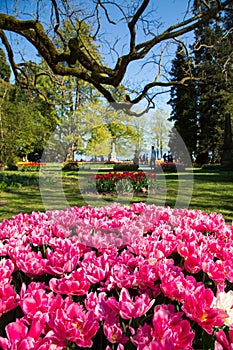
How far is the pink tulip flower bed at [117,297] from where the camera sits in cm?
93

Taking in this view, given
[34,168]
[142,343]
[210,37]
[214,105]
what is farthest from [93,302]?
[214,105]

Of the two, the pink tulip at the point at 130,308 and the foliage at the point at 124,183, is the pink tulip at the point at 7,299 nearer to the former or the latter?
the pink tulip at the point at 130,308

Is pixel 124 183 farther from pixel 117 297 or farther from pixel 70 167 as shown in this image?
pixel 70 167

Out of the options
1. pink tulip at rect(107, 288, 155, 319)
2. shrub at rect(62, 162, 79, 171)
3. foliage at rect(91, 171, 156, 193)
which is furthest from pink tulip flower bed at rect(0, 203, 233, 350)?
shrub at rect(62, 162, 79, 171)

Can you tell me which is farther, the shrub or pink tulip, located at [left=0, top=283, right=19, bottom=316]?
the shrub

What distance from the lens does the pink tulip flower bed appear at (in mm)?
926

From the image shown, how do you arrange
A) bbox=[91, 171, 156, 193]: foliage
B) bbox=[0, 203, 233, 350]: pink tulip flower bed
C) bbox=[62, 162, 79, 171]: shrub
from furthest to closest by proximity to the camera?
bbox=[62, 162, 79, 171]: shrub → bbox=[91, 171, 156, 193]: foliage → bbox=[0, 203, 233, 350]: pink tulip flower bed

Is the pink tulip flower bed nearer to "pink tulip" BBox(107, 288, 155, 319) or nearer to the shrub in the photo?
"pink tulip" BBox(107, 288, 155, 319)

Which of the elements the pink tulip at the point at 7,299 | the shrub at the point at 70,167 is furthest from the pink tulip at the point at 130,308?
the shrub at the point at 70,167

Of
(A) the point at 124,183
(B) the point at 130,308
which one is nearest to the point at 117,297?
(B) the point at 130,308

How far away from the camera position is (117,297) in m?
Result: 1.28

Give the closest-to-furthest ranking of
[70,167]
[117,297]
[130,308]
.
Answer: [130,308] < [117,297] < [70,167]

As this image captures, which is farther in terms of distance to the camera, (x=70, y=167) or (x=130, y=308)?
(x=70, y=167)

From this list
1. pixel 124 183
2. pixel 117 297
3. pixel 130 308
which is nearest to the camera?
pixel 130 308
